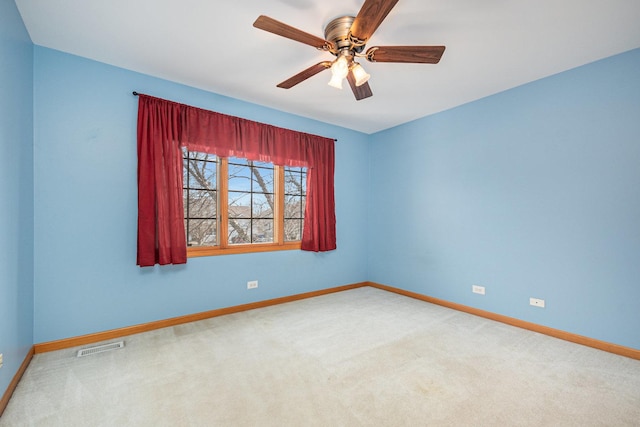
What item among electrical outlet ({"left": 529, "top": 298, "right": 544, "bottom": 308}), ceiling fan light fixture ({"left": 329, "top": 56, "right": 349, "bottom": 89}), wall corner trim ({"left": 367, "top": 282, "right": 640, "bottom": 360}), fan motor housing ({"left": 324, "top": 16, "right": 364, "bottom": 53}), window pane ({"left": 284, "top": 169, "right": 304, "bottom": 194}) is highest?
fan motor housing ({"left": 324, "top": 16, "right": 364, "bottom": 53})

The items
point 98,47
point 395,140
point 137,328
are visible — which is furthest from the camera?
point 395,140

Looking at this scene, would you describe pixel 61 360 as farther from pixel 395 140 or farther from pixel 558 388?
pixel 395 140

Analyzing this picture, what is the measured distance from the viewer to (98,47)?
242cm

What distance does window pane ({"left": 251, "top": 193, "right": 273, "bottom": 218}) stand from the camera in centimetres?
374

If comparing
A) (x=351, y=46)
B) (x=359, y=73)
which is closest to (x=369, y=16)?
(x=351, y=46)

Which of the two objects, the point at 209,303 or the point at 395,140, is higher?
the point at 395,140

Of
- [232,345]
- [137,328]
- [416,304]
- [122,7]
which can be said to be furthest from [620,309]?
[122,7]

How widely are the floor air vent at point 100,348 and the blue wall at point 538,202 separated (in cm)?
362

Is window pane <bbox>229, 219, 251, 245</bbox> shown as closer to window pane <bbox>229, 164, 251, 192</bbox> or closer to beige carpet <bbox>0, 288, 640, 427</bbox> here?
window pane <bbox>229, 164, 251, 192</bbox>

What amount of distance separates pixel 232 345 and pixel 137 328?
1.04 metres

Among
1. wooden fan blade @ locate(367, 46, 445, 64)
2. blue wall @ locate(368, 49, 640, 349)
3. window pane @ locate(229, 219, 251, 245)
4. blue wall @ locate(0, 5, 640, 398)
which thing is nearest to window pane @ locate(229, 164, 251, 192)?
window pane @ locate(229, 219, 251, 245)

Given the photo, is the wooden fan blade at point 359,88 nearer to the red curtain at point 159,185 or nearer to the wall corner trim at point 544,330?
the red curtain at point 159,185

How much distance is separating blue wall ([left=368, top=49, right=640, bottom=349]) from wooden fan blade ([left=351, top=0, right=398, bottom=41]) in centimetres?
235

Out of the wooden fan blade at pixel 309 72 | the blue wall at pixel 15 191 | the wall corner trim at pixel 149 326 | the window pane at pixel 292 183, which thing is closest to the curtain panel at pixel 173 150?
the window pane at pixel 292 183
